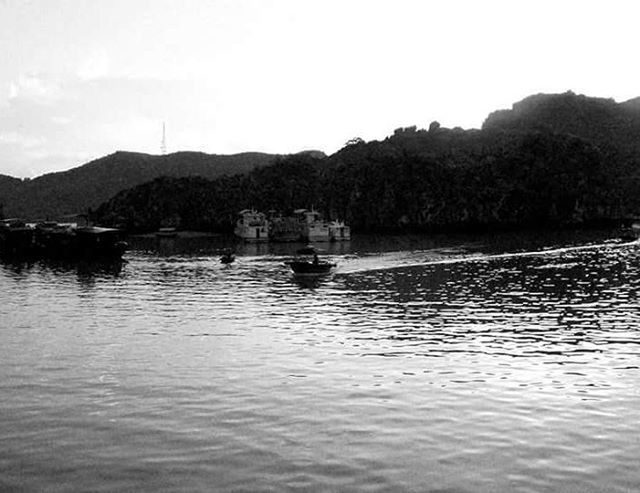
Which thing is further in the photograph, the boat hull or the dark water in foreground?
the boat hull

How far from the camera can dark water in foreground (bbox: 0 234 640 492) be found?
69.4ft

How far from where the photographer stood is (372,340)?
146ft

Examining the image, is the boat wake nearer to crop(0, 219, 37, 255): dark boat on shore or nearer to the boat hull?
the boat hull

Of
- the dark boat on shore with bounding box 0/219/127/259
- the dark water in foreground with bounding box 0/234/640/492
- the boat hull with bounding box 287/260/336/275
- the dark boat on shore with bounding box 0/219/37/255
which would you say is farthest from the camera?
the dark boat on shore with bounding box 0/219/37/255

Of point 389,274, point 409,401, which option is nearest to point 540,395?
point 409,401

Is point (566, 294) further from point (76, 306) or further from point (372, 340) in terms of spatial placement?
point (76, 306)

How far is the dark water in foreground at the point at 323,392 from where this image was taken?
21141 mm

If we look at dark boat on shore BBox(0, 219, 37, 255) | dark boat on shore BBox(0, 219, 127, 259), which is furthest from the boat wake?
dark boat on shore BBox(0, 219, 37, 255)

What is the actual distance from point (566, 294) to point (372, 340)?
34.3 m

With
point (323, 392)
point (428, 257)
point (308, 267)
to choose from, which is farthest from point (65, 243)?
point (323, 392)

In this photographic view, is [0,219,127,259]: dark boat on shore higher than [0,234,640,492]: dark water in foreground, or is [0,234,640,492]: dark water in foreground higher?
[0,219,127,259]: dark boat on shore

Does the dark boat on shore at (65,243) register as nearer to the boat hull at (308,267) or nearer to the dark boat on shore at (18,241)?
the dark boat on shore at (18,241)

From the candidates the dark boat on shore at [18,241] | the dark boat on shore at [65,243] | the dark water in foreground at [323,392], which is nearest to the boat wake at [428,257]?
the dark water in foreground at [323,392]

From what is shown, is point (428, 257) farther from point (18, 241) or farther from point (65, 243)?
point (18, 241)
